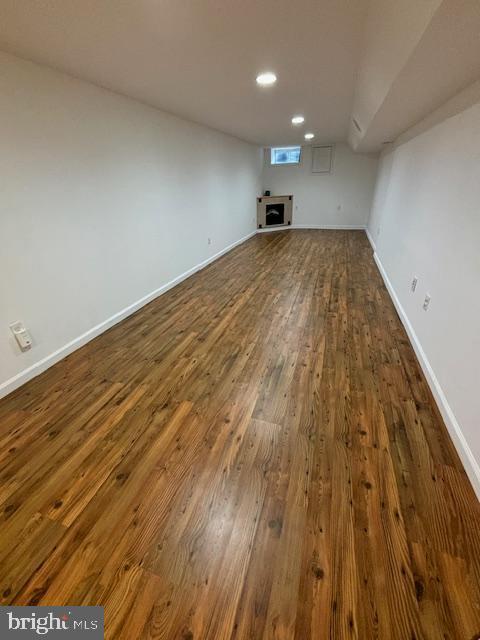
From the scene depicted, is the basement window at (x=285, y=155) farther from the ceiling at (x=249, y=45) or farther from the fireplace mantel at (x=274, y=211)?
the ceiling at (x=249, y=45)

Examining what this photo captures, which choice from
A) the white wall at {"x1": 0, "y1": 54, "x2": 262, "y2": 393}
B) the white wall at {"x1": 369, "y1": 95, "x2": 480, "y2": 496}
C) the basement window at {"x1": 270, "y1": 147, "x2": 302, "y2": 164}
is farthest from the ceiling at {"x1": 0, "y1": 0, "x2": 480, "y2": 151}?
the basement window at {"x1": 270, "y1": 147, "x2": 302, "y2": 164}

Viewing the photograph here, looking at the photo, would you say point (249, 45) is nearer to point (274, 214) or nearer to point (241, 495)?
point (241, 495)

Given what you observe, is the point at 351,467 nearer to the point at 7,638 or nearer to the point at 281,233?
the point at 7,638

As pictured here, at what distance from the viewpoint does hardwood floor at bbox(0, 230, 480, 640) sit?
98cm

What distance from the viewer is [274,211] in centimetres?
805

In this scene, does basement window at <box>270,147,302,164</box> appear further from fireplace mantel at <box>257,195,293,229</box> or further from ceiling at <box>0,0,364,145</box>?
ceiling at <box>0,0,364,145</box>

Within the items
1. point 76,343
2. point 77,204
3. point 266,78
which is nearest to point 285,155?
point 266,78

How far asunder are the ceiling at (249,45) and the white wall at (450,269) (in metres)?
0.40

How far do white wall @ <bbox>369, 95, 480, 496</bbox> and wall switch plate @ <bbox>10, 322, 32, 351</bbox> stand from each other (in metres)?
2.92

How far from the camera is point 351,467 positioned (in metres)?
1.45

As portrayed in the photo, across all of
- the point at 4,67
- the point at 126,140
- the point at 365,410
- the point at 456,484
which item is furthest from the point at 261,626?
the point at 126,140

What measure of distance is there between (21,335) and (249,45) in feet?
8.41

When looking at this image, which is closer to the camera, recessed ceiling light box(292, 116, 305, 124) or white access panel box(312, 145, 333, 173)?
recessed ceiling light box(292, 116, 305, 124)

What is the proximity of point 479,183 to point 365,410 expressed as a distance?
152 cm
